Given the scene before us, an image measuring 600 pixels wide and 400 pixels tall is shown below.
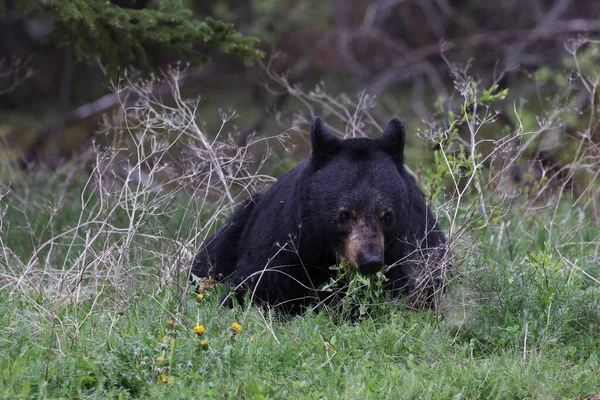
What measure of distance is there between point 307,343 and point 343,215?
35.4 inches

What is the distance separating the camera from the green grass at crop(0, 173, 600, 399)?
4438 mm

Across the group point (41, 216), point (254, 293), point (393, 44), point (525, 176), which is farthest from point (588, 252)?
point (393, 44)

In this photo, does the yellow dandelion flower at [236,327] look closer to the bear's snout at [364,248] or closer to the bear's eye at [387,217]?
the bear's snout at [364,248]

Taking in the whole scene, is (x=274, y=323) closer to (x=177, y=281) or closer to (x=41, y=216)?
(x=177, y=281)

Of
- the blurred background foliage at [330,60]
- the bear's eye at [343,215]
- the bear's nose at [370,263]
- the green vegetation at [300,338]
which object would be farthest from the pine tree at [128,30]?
the blurred background foliage at [330,60]

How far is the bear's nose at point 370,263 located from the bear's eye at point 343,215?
314 millimetres

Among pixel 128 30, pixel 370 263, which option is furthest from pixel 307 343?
pixel 128 30

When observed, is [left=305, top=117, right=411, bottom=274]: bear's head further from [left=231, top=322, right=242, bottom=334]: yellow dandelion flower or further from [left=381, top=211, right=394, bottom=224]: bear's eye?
[left=231, top=322, right=242, bottom=334]: yellow dandelion flower

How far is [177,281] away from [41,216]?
3326 millimetres

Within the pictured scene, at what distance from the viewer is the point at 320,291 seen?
597 cm

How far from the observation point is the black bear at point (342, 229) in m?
5.55

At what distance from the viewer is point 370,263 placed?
530cm

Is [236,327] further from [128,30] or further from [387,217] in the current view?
[128,30]

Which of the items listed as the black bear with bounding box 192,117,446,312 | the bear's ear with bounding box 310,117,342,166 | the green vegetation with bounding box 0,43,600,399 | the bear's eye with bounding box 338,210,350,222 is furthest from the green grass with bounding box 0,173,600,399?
the bear's ear with bounding box 310,117,342,166
